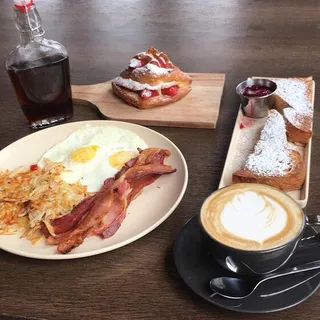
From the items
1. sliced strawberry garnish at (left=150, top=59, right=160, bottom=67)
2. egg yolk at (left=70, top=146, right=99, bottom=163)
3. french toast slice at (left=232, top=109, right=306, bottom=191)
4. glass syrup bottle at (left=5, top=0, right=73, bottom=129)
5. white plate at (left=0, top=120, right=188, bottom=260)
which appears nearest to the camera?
white plate at (left=0, top=120, right=188, bottom=260)

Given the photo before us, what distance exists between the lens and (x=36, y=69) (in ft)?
4.78

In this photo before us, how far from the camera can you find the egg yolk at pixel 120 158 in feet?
4.24

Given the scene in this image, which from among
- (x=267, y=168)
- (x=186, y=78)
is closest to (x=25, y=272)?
(x=267, y=168)

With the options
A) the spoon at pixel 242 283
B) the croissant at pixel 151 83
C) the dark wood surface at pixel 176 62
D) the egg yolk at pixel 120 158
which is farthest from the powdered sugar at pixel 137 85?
the spoon at pixel 242 283

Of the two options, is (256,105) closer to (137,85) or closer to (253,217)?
(137,85)

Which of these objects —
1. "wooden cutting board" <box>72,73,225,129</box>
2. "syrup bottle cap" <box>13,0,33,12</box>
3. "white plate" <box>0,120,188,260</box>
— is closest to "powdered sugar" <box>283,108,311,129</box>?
"wooden cutting board" <box>72,73,225,129</box>

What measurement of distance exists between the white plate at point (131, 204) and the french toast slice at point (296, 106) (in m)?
0.35

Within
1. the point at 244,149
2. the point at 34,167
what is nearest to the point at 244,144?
the point at 244,149

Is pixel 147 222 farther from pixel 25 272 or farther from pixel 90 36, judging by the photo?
pixel 90 36

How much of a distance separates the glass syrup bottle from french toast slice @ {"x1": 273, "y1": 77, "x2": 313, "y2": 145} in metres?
0.69

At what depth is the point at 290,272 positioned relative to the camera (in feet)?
2.99

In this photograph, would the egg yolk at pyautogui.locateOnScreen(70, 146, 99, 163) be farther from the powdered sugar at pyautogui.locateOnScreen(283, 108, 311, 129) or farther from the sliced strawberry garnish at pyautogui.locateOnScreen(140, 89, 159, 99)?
the powdered sugar at pyautogui.locateOnScreen(283, 108, 311, 129)

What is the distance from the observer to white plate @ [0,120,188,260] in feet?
3.44

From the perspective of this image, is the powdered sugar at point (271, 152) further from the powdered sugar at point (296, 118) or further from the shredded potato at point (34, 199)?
the shredded potato at point (34, 199)
